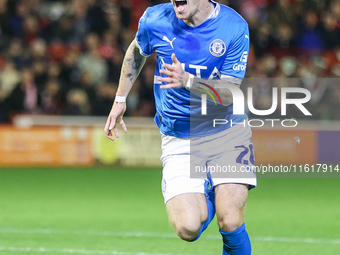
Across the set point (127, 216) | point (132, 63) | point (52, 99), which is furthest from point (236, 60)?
point (52, 99)

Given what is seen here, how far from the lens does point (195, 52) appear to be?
15.0 feet

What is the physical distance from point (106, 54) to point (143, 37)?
27.0ft

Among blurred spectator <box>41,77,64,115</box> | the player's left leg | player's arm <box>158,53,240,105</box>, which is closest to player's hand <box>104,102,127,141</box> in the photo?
player's arm <box>158,53,240,105</box>

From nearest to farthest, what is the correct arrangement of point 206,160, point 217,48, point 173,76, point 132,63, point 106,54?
point 173,76, point 217,48, point 206,160, point 132,63, point 106,54

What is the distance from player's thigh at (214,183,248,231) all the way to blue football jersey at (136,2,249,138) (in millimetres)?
517

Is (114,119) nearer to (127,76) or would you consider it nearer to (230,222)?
(127,76)

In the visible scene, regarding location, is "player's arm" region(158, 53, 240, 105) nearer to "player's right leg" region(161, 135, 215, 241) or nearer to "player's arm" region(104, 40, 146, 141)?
"player's right leg" region(161, 135, 215, 241)

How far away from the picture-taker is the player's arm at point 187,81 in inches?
161

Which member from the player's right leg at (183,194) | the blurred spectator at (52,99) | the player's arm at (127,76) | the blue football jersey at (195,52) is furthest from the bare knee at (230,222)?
the blurred spectator at (52,99)

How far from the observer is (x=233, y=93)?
4.52m

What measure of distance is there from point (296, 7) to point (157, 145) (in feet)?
14.6

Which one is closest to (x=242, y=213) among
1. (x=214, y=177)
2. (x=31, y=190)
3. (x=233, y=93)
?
(x=214, y=177)

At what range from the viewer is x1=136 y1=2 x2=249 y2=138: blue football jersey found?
4.57 m

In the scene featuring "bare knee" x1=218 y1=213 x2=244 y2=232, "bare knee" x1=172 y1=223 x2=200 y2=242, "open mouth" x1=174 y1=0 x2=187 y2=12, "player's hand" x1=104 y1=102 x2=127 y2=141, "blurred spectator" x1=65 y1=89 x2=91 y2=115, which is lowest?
"blurred spectator" x1=65 y1=89 x2=91 y2=115
